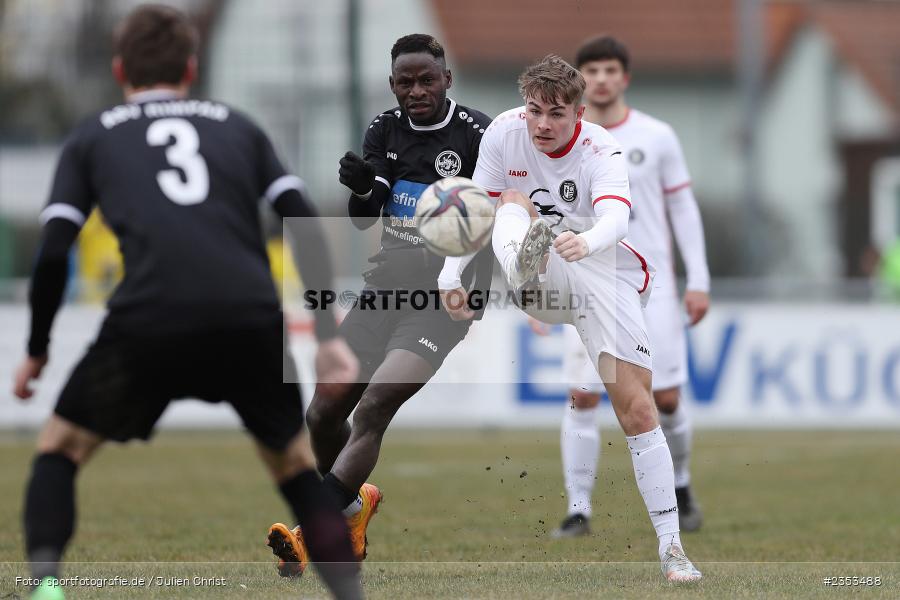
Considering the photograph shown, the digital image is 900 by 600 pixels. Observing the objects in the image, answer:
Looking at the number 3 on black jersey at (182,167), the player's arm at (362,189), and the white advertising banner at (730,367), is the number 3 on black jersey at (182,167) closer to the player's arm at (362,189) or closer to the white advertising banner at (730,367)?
the player's arm at (362,189)

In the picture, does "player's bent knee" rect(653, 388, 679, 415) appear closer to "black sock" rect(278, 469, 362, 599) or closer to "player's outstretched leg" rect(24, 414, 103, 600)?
"black sock" rect(278, 469, 362, 599)

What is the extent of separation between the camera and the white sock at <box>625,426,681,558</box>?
6145 mm

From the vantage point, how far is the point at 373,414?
625 centimetres

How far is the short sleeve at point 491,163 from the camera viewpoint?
622 centimetres

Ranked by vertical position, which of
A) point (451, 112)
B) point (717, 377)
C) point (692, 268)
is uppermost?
point (451, 112)

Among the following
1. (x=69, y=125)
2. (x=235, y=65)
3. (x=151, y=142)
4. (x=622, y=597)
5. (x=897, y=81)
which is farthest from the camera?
(x=897, y=81)

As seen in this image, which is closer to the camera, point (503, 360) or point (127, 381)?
point (127, 381)

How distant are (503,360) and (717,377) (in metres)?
2.25

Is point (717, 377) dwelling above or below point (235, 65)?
below

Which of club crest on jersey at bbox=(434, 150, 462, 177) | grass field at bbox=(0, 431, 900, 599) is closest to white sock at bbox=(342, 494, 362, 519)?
grass field at bbox=(0, 431, 900, 599)

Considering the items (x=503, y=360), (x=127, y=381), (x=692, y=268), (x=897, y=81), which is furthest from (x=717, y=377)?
(x=897, y=81)

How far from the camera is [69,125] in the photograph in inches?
1010

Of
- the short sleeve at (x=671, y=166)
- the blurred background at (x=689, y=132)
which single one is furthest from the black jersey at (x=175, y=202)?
the blurred background at (x=689, y=132)

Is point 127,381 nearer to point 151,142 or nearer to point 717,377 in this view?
point 151,142
